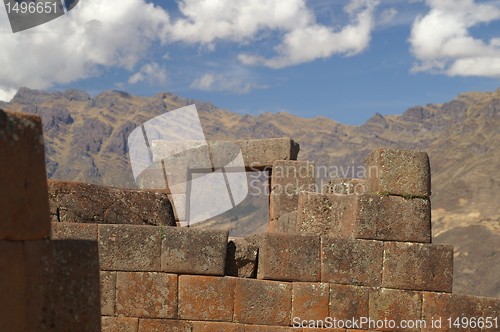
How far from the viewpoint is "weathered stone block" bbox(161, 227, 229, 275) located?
6.67m

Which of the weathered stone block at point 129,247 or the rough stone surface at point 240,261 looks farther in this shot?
the rough stone surface at point 240,261

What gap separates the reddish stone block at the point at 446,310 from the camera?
7.03m

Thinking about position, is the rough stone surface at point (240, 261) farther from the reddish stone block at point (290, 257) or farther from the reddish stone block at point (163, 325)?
the reddish stone block at point (163, 325)

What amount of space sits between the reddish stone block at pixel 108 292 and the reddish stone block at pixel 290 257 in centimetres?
198

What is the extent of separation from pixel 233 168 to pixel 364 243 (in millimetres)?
4521

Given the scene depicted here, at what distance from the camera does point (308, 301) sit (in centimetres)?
690

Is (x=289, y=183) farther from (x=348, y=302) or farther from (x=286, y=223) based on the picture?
(x=348, y=302)

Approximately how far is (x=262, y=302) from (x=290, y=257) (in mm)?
715

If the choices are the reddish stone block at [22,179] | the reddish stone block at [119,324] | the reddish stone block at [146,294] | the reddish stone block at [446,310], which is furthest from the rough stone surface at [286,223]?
the reddish stone block at [22,179]

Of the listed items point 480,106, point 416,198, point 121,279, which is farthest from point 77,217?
point 480,106

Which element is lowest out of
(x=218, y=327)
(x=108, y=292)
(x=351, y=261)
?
(x=218, y=327)

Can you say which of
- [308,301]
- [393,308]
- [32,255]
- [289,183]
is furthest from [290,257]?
[32,255]

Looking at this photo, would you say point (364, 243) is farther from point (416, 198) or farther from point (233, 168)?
point (233, 168)

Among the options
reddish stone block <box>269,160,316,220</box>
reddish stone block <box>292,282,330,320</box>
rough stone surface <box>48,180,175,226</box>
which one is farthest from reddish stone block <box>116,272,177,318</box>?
reddish stone block <box>269,160,316,220</box>
